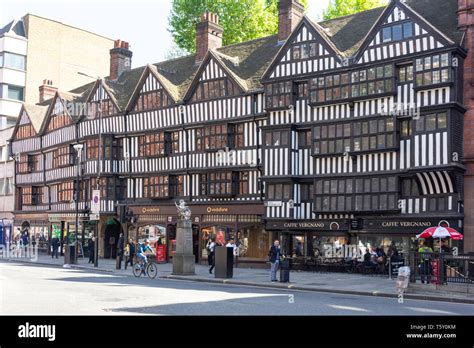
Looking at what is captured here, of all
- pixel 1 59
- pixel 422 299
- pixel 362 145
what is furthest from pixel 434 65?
pixel 1 59

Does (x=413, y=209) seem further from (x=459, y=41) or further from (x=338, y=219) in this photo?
(x=459, y=41)

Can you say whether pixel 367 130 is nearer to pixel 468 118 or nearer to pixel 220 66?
pixel 468 118

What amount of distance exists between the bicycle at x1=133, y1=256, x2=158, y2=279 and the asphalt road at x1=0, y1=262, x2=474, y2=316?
19.2ft

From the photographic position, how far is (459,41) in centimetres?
2672

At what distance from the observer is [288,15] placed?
34188 millimetres

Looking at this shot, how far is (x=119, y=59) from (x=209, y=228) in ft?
56.4

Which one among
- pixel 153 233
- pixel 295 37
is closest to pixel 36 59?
pixel 153 233

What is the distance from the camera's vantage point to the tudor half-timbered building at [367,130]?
26.2m

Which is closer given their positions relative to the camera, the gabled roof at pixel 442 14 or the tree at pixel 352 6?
the gabled roof at pixel 442 14

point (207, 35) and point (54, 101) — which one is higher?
point (207, 35)

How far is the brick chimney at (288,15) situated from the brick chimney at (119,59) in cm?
1522

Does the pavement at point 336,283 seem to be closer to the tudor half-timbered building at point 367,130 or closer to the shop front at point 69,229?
the tudor half-timbered building at point 367,130

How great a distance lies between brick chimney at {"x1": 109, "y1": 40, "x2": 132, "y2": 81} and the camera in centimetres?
Result: 4556

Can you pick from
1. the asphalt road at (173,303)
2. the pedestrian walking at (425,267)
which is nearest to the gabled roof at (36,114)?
the asphalt road at (173,303)
